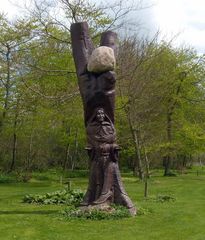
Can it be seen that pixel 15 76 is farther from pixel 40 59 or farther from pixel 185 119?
pixel 185 119

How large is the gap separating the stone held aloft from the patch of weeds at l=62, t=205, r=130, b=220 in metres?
0.24

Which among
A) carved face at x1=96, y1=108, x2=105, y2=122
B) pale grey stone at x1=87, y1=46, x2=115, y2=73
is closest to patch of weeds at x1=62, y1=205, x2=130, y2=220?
carved face at x1=96, y1=108, x2=105, y2=122

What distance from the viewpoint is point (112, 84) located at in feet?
40.8

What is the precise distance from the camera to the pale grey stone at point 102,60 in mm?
12172

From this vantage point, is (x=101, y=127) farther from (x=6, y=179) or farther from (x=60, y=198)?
(x=6, y=179)

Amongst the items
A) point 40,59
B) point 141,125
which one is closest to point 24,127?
point 40,59

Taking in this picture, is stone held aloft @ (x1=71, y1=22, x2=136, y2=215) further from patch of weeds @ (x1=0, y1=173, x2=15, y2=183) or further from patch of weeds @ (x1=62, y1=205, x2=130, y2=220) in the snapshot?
patch of weeds @ (x1=0, y1=173, x2=15, y2=183)

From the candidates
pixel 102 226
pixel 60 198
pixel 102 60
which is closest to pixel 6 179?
pixel 60 198

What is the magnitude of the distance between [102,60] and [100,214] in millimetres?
3823

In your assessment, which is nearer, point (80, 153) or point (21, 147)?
point (21, 147)

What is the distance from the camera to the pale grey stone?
12172 millimetres

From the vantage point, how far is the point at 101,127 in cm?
1247

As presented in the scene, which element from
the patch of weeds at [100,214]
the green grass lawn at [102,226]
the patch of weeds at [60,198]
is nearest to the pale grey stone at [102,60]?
the patch of weeds at [100,214]

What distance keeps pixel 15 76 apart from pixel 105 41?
19.4 metres
